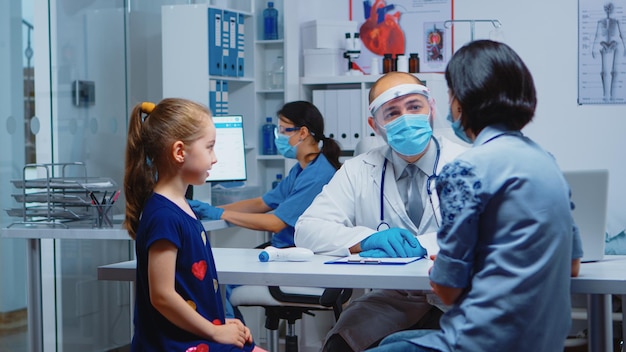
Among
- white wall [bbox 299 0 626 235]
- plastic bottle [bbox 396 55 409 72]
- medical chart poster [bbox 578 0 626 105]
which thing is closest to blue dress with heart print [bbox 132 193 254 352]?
plastic bottle [bbox 396 55 409 72]

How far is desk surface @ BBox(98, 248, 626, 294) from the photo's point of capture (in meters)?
2.03

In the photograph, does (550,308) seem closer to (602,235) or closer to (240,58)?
(602,235)

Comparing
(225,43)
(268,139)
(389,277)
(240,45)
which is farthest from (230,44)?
(389,277)

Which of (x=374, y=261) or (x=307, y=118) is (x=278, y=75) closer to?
(x=307, y=118)

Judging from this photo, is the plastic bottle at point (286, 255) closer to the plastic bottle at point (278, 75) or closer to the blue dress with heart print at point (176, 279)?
the blue dress with heart print at point (176, 279)

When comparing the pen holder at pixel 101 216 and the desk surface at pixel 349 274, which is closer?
the desk surface at pixel 349 274

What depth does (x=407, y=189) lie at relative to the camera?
2814 mm

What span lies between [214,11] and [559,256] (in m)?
3.47

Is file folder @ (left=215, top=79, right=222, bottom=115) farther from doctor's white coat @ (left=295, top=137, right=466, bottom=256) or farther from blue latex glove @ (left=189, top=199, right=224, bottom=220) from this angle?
doctor's white coat @ (left=295, top=137, right=466, bottom=256)

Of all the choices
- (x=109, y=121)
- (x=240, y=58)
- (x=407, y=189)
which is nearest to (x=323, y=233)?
(x=407, y=189)

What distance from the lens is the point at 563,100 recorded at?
5602 mm

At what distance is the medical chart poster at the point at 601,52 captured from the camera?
5547 mm

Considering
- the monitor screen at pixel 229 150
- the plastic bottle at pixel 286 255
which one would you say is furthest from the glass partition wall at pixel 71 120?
the plastic bottle at pixel 286 255

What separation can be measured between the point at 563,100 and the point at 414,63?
1.03m
